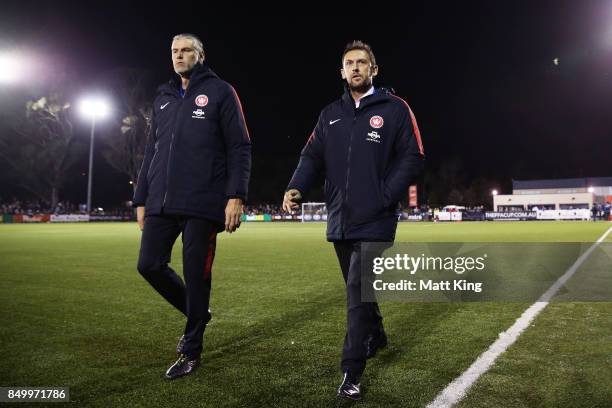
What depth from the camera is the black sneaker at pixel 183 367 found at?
123 inches

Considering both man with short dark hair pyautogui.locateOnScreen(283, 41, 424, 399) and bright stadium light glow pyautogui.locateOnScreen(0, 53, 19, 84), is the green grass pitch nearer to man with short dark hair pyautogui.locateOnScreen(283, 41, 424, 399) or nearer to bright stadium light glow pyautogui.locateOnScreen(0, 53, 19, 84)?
man with short dark hair pyautogui.locateOnScreen(283, 41, 424, 399)

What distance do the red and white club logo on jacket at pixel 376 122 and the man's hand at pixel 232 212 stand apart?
104cm

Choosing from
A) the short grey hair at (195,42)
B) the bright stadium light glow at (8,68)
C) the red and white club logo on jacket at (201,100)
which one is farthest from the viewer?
the bright stadium light glow at (8,68)

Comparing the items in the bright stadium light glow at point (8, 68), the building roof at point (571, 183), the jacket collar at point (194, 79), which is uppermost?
the bright stadium light glow at point (8, 68)

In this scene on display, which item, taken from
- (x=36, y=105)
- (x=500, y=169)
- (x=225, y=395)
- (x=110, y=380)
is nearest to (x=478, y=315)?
(x=225, y=395)

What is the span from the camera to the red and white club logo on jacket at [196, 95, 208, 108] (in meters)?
3.45

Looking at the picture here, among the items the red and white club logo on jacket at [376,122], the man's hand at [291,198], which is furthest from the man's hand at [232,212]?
the red and white club logo on jacket at [376,122]

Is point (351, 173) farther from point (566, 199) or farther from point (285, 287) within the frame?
point (566, 199)

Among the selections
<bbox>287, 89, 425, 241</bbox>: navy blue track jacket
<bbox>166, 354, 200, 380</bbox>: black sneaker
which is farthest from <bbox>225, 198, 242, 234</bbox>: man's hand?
<bbox>166, 354, 200, 380</bbox>: black sneaker

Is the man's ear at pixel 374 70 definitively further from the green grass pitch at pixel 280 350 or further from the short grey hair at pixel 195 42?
the green grass pitch at pixel 280 350

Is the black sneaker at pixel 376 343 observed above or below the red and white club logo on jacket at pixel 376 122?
below

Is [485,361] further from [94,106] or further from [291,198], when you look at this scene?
[94,106]

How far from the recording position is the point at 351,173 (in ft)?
10.1

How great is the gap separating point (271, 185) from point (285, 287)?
7232 centimetres
